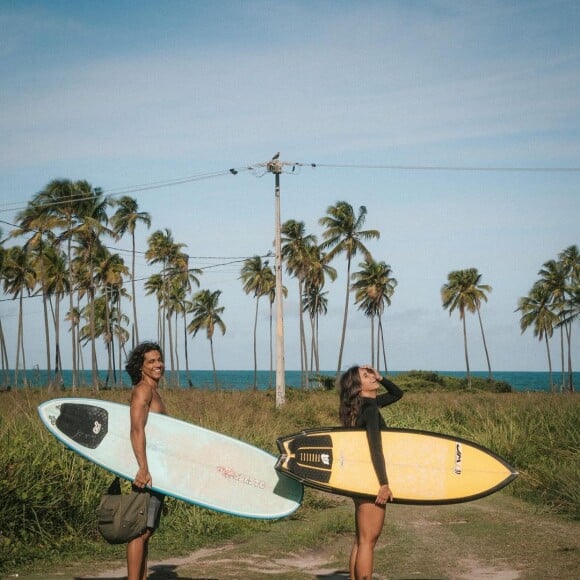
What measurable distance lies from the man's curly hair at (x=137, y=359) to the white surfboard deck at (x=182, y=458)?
693 mm

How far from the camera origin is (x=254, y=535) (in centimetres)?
796

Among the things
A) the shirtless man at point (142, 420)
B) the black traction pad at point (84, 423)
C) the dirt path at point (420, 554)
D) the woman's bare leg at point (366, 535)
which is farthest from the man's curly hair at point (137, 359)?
the dirt path at point (420, 554)

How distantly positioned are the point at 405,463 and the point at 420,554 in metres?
2.03

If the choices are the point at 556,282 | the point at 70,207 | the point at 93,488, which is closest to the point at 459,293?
the point at 556,282

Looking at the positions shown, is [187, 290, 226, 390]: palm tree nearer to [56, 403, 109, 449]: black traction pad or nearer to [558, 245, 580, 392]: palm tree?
[558, 245, 580, 392]: palm tree

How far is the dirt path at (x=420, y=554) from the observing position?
613cm

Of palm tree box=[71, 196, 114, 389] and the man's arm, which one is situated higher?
palm tree box=[71, 196, 114, 389]

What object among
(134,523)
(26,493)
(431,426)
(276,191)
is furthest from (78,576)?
(276,191)

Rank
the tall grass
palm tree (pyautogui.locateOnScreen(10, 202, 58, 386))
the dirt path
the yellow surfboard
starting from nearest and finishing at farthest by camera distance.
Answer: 1. the yellow surfboard
2. the dirt path
3. the tall grass
4. palm tree (pyautogui.locateOnScreen(10, 202, 58, 386))

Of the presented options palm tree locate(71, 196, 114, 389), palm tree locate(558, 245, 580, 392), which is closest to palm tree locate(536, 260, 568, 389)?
palm tree locate(558, 245, 580, 392)

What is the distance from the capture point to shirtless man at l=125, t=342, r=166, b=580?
459 cm

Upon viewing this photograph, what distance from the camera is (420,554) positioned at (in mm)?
6867

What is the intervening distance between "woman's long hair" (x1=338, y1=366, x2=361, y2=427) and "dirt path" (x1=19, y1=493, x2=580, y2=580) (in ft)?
6.06

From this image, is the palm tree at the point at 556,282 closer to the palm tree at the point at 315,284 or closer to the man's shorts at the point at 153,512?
the palm tree at the point at 315,284
